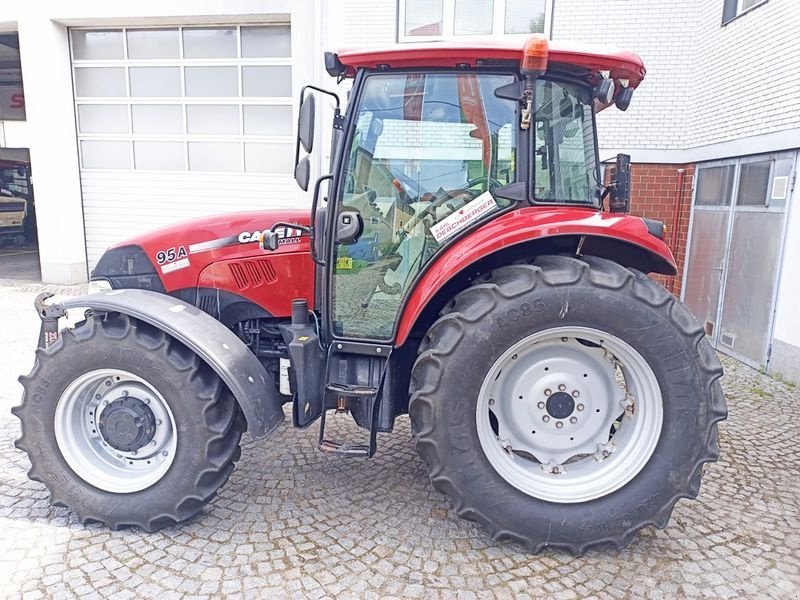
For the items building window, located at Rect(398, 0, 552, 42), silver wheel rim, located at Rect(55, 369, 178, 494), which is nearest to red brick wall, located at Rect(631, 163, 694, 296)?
building window, located at Rect(398, 0, 552, 42)

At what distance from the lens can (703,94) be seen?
6.93m

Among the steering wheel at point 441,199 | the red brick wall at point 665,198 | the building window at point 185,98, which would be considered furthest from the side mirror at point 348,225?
the building window at point 185,98

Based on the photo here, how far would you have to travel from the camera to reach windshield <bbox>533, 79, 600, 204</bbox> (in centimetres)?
262

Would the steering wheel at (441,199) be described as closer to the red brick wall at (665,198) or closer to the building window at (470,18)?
the red brick wall at (665,198)

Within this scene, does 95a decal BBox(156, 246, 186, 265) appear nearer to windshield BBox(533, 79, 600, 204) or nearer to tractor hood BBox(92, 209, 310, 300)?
tractor hood BBox(92, 209, 310, 300)

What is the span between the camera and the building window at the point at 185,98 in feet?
29.3

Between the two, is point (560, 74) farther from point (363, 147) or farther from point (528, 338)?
point (528, 338)

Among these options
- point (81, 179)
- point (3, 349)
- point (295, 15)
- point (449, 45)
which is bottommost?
point (3, 349)

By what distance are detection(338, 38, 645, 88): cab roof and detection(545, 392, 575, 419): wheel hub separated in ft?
4.99

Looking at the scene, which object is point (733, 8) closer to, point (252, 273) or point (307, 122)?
point (307, 122)

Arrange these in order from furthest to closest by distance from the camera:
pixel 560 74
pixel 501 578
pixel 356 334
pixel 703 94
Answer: pixel 703 94, pixel 356 334, pixel 560 74, pixel 501 578

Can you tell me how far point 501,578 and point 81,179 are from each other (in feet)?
32.7

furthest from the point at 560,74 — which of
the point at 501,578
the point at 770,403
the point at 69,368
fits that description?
the point at 770,403

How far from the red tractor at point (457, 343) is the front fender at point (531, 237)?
1 centimetres
